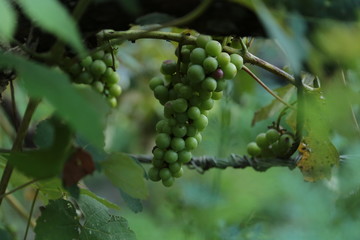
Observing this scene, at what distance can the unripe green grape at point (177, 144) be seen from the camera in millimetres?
824

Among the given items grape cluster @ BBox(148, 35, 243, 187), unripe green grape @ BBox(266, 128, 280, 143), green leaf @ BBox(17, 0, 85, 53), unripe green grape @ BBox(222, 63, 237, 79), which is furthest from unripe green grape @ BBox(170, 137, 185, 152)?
green leaf @ BBox(17, 0, 85, 53)

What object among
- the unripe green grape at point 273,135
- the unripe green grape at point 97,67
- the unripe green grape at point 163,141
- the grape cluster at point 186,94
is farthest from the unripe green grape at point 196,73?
the unripe green grape at point 273,135

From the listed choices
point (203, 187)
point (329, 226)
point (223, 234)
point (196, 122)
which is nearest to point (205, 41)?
point (196, 122)

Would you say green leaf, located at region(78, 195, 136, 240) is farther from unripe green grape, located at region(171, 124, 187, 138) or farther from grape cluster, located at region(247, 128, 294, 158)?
grape cluster, located at region(247, 128, 294, 158)

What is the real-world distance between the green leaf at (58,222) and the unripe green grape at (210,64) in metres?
0.30

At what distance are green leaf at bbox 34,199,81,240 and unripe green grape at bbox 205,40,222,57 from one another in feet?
1.02

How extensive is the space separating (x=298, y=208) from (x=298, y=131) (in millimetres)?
1274

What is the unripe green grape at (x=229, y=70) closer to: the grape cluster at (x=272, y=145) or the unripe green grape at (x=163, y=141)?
the unripe green grape at (x=163, y=141)

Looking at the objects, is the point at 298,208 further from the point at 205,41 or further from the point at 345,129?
the point at 345,129

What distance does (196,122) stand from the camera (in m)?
0.84

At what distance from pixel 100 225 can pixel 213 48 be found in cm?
33

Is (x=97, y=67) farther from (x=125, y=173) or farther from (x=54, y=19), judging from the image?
(x=54, y=19)

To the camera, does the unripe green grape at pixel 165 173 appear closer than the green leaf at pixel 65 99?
No

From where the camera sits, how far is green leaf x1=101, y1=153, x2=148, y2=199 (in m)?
0.70
